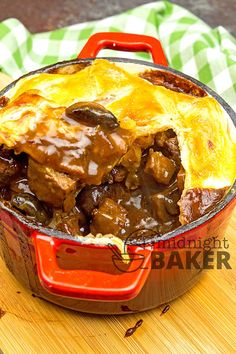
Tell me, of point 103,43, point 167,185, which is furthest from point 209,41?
point 167,185

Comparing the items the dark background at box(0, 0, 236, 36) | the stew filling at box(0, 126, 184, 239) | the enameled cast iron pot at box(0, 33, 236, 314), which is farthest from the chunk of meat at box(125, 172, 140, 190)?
the dark background at box(0, 0, 236, 36)

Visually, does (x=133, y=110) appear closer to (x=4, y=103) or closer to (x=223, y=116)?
(x=223, y=116)

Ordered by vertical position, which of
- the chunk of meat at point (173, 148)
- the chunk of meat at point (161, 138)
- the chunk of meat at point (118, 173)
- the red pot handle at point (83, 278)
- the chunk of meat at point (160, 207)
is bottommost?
the chunk of meat at point (160, 207)

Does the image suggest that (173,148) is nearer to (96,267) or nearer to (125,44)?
(96,267)

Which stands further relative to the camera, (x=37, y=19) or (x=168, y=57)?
(x=37, y=19)

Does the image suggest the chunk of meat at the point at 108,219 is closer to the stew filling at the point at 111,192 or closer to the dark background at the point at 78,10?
the stew filling at the point at 111,192

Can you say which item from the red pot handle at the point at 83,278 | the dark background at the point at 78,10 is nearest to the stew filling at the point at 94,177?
the red pot handle at the point at 83,278
